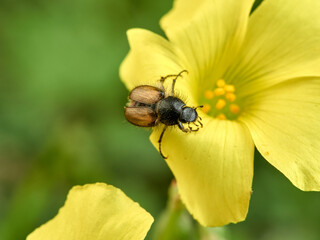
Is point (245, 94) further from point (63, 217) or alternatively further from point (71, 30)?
point (71, 30)

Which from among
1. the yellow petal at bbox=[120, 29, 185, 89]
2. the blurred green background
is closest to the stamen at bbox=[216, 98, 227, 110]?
the yellow petal at bbox=[120, 29, 185, 89]

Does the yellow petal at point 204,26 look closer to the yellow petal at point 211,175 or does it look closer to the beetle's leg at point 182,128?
the beetle's leg at point 182,128

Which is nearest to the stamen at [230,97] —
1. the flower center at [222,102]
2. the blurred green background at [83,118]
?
the flower center at [222,102]

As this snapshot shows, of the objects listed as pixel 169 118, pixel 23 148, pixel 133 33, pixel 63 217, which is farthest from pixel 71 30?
pixel 63 217

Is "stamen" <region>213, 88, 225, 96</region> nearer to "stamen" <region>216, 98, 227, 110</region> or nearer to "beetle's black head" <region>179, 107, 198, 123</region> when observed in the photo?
"stamen" <region>216, 98, 227, 110</region>

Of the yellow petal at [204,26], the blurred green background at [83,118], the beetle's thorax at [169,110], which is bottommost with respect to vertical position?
the blurred green background at [83,118]
